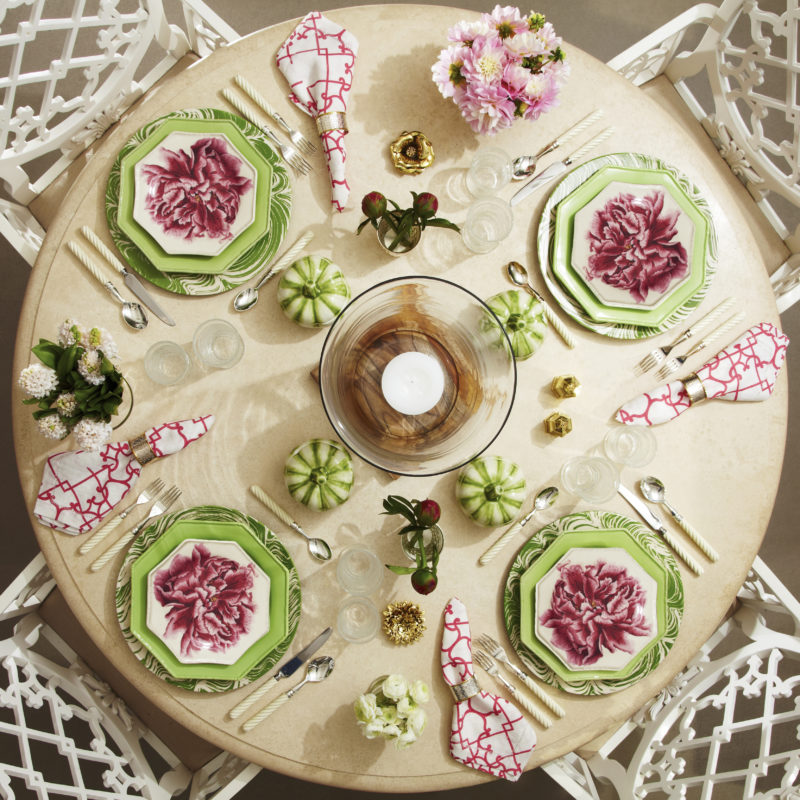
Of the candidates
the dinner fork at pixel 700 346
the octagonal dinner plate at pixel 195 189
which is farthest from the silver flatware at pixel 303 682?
the dinner fork at pixel 700 346

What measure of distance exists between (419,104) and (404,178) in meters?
0.18

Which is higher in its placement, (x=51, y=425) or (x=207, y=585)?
(x=51, y=425)

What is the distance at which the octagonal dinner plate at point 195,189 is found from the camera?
1438 mm

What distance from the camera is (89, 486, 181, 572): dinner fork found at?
1.44 m

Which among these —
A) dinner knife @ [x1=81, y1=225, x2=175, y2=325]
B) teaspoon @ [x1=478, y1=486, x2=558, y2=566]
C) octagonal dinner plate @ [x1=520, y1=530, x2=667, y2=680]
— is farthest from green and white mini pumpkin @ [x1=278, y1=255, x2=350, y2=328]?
octagonal dinner plate @ [x1=520, y1=530, x2=667, y2=680]

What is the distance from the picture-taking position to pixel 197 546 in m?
1.43

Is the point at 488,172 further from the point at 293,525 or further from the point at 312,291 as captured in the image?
the point at 293,525

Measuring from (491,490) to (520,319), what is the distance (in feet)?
1.24

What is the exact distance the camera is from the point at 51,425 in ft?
4.08

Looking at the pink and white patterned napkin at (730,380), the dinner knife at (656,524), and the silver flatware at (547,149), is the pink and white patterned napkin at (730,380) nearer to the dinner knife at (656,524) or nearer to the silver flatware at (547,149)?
the dinner knife at (656,524)

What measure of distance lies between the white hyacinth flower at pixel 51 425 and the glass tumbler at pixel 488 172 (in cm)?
99

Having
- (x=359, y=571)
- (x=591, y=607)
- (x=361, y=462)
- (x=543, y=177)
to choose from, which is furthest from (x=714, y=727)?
(x=543, y=177)

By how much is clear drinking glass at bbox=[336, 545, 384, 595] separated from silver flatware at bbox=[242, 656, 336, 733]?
0.55 feet

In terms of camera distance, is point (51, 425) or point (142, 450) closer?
point (51, 425)
